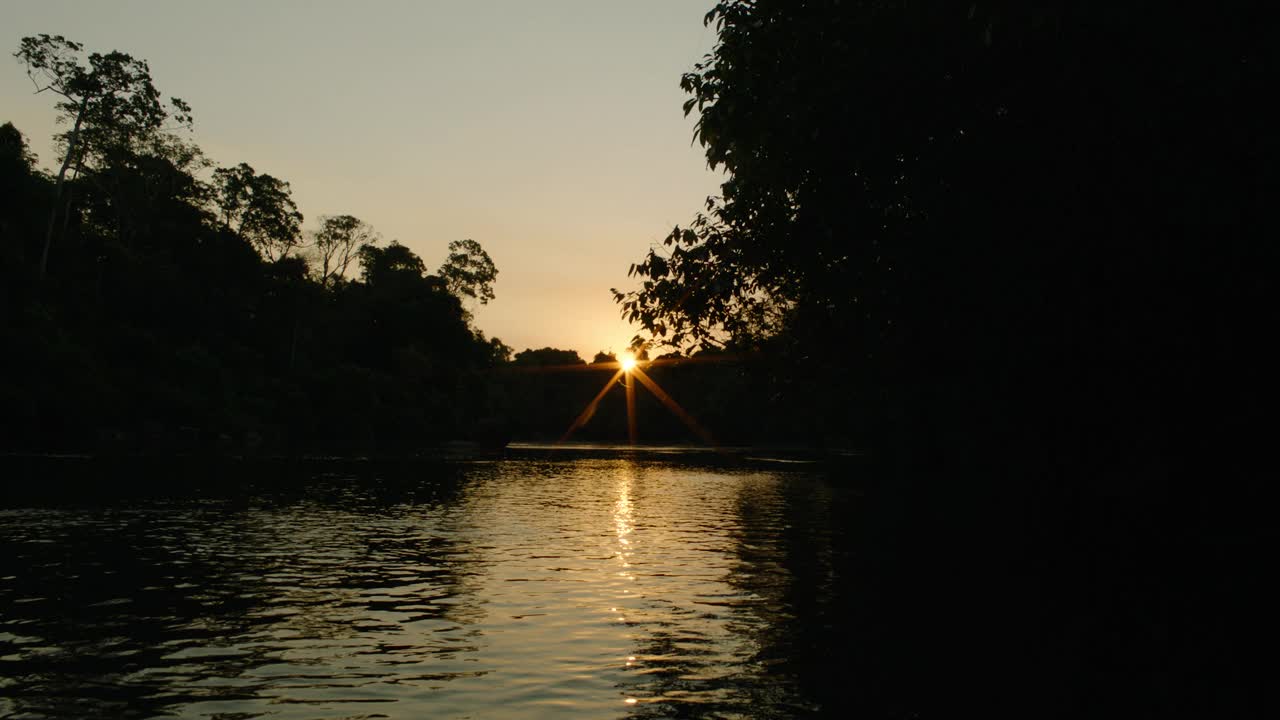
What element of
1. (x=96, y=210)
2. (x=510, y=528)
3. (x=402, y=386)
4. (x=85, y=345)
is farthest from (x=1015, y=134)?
(x=402, y=386)

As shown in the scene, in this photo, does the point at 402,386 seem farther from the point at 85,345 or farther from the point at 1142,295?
the point at 1142,295

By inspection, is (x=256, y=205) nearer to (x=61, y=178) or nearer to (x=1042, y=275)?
(x=61, y=178)

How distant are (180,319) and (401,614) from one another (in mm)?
99518

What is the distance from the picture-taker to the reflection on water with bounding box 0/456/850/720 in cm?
1237

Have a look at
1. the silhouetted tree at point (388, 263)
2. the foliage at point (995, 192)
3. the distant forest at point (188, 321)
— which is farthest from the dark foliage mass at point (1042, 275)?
the silhouetted tree at point (388, 263)

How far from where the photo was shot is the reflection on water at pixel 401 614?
12367 millimetres

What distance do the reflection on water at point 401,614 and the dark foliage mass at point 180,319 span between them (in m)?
55.2

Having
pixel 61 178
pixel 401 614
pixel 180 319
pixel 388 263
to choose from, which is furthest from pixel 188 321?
pixel 401 614

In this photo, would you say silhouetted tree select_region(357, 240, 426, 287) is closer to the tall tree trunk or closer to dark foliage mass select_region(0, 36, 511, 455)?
dark foliage mass select_region(0, 36, 511, 455)

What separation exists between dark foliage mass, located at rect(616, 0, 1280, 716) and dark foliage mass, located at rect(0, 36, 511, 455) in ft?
227

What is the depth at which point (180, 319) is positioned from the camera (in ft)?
351

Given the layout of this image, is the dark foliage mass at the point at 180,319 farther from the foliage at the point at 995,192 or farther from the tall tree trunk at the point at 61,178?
the foliage at the point at 995,192

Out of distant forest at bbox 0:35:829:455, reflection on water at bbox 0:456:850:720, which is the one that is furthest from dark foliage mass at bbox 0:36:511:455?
reflection on water at bbox 0:456:850:720

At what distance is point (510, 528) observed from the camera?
3381 centimetres
